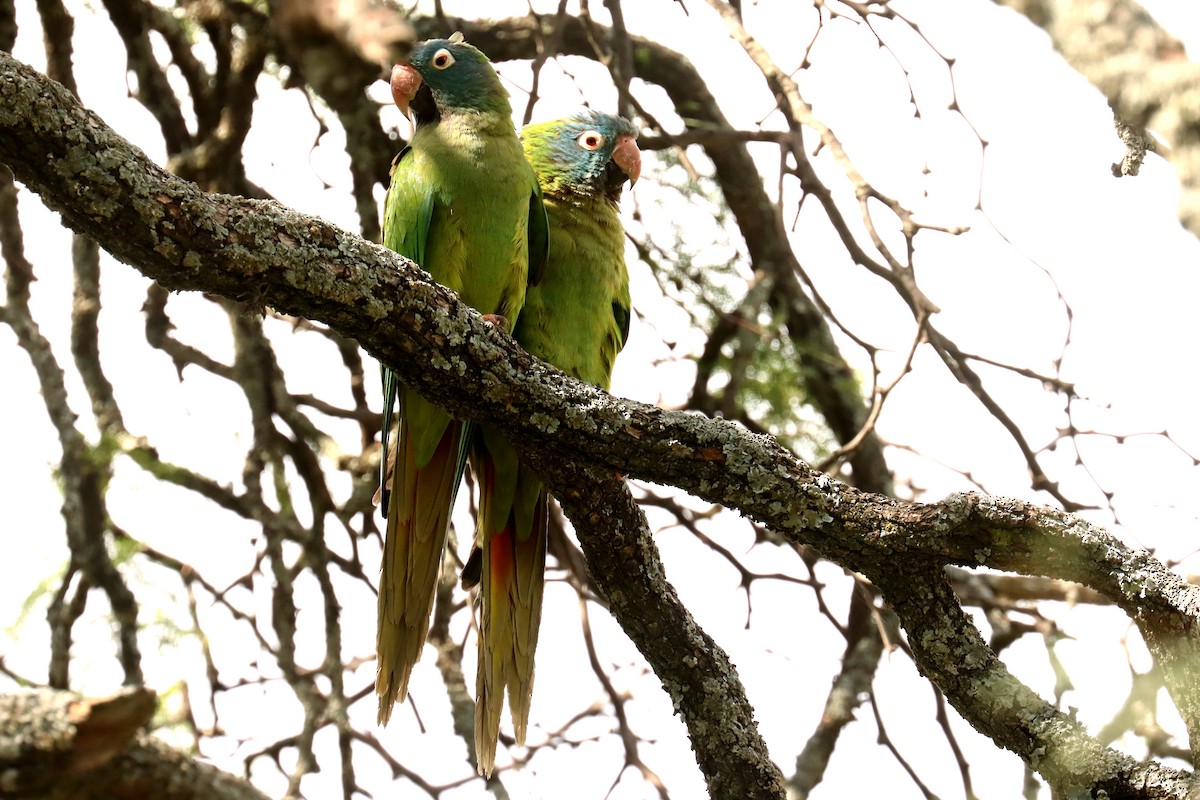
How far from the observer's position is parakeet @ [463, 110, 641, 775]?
9.30 ft

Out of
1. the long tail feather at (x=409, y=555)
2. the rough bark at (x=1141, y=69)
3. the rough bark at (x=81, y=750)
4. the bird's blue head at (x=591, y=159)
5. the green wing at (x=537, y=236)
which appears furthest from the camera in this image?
the bird's blue head at (x=591, y=159)

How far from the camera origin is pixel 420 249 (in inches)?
116

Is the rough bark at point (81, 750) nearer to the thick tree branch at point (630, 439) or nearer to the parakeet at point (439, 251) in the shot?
the thick tree branch at point (630, 439)

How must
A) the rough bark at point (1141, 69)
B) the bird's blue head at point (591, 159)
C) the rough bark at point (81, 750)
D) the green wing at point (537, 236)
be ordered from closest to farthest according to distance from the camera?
1. the rough bark at point (1141, 69)
2. the rough bark at point (81, 750)
3. the green wing at point (537, 236)
4. the bird's blue head at point (591, 159)

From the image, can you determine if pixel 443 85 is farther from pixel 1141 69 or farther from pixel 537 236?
pixel 1141 69

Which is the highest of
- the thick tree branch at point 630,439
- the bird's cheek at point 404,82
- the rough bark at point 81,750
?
the bird's cheek at point 404,82

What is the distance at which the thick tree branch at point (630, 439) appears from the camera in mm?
1655

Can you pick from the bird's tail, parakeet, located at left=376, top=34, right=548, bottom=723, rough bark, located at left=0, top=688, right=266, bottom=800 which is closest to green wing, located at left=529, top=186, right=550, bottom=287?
parakeet, located at left=376, top=34, right=548, bottom=723

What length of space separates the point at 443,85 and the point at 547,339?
79cm

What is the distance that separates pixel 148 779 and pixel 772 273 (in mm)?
2869

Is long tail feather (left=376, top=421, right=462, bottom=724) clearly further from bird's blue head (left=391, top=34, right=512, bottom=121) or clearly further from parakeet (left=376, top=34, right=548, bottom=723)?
bird's blue head (left=391, top=34, right=512, bottom=121)

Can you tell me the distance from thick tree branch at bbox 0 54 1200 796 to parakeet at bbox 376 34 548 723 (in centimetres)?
74

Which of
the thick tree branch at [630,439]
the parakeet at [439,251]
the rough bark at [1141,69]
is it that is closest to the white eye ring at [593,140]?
the parakeet at [439,251]

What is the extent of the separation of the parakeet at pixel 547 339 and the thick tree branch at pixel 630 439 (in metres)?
0.77
